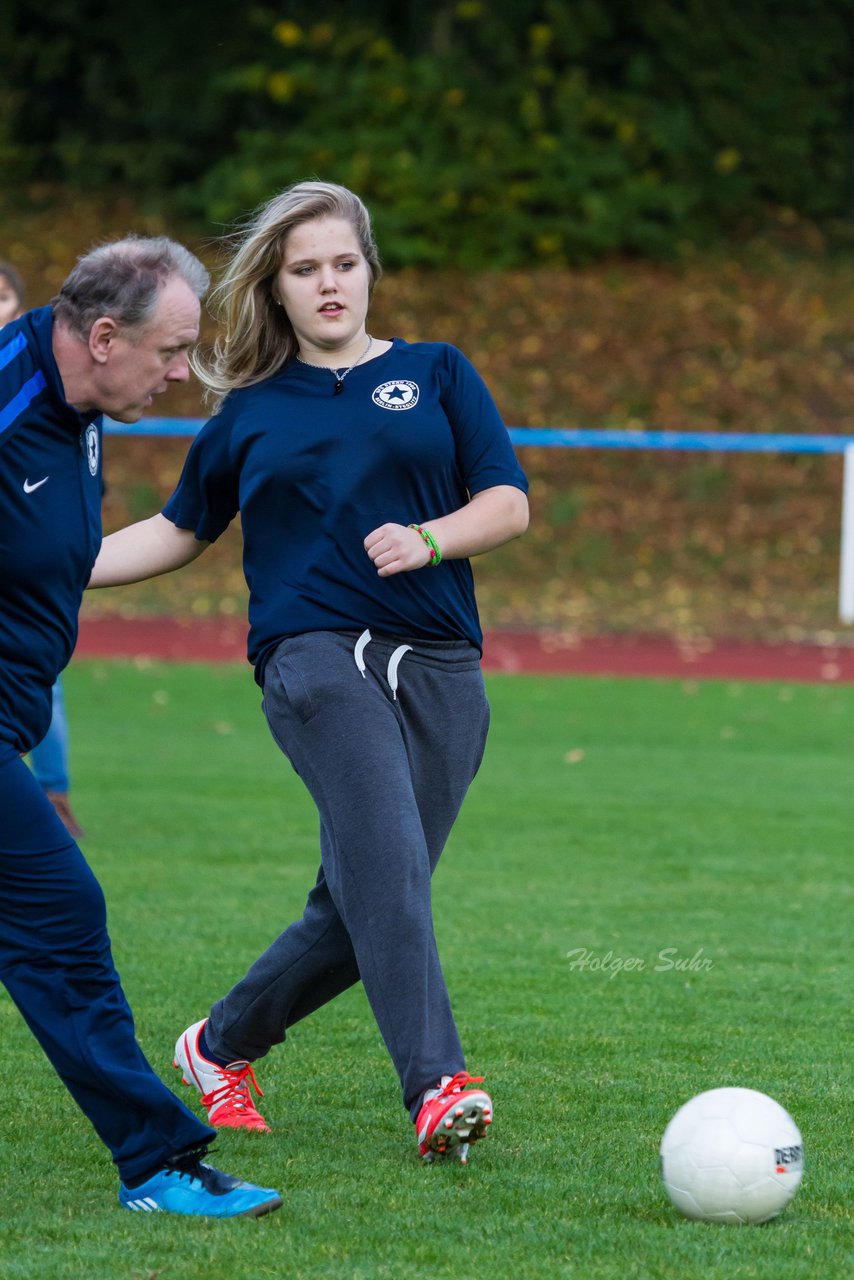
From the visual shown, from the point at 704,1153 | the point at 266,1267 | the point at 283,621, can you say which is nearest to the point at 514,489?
→ the point at 283,621

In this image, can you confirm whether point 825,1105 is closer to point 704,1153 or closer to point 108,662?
point 704,1153

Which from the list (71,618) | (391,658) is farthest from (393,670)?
(71,618)

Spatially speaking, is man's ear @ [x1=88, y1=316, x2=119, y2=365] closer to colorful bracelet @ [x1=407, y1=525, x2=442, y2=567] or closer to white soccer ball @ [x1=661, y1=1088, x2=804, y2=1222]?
colorful bracelet @ [x1=407, y1=525, x2=442, y2=567]

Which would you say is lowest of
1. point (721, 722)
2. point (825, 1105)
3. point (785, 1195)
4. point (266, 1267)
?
point (721, 722)

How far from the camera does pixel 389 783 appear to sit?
3.99 metres

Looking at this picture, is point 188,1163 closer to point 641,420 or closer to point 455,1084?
point 455,1084

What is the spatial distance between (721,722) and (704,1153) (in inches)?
322

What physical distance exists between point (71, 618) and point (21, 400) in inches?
18.7

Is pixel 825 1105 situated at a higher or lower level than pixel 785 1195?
lower

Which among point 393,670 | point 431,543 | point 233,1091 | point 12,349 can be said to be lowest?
point 233,1091

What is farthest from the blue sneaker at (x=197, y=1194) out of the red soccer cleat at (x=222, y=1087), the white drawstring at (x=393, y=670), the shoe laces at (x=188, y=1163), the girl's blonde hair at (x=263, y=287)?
the girl's blonde hair at (x=263, y=287)

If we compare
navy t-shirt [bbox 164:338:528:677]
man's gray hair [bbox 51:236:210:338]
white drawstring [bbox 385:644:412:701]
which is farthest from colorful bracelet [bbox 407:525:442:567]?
man's gray hair [bbox 51:236:210:338]

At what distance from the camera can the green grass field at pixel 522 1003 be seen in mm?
3553

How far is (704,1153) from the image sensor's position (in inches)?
142
